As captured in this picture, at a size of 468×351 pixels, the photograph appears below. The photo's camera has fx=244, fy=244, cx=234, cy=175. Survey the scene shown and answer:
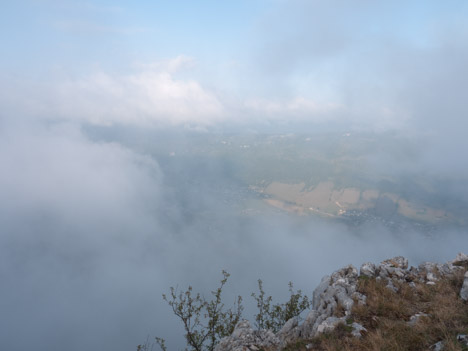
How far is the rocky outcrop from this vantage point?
1176 cm

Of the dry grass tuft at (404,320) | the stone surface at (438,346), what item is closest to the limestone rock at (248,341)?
the dry grass tuft at (404,320)

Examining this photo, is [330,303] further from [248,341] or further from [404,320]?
[248,341]

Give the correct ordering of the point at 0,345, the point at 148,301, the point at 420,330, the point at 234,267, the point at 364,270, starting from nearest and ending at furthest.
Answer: the point at 420,330 → the point at 364,270 → the point at 0,345 → the point at 148,301 → the point at 234,267

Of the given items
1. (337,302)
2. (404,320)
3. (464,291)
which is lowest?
(337,302)

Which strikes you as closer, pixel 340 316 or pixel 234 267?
pixel 340 316

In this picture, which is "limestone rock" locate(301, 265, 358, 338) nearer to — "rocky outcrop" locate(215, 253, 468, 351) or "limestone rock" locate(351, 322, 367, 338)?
"rocky outcrop" locate(215, 253, 468, 351)

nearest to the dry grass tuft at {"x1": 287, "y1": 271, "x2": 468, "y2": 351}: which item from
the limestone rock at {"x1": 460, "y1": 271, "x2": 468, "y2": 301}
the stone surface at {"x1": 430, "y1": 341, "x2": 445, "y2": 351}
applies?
the stone surface at {"x1": 430, "y1": 341, "x2": 445, "y2": 351}

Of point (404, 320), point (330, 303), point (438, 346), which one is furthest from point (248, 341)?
point (438, 346)

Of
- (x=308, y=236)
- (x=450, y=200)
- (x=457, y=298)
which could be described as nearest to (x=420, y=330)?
(x=457, y=298)

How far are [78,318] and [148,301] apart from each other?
3897 centimetres

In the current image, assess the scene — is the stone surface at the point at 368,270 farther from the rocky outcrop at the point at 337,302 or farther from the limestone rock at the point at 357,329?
the limestone rock at the point at 357,329

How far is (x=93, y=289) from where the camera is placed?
573 feet

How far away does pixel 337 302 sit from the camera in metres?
13.2

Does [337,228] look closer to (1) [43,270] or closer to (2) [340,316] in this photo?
(2) [340,316]
